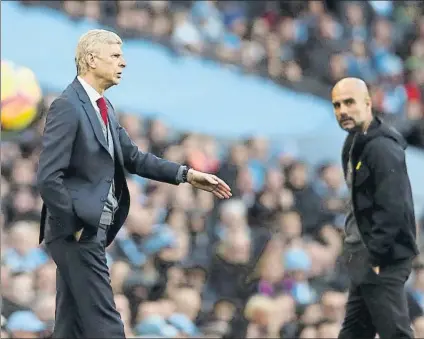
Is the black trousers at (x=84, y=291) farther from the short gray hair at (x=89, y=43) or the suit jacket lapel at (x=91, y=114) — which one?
the short gray hair at (x=89, y=43)

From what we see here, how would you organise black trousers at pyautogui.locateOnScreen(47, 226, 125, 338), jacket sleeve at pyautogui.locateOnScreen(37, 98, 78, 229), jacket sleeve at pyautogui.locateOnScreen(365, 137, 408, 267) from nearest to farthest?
jacket sleeve at pyautogui.locateOnScreen(37, 98, 78, 229) → black trousers at pyautogui.locateOnScreen(47, 226, 125, 338) → jacket sleeve at pyautogui.locateOnScreen(365, 137, 408, 267)

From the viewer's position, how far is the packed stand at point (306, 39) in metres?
14.1

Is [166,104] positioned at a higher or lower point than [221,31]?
lower

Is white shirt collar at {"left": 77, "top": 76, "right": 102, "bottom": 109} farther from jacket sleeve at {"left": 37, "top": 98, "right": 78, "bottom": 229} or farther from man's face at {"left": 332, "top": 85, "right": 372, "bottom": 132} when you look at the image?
man's face at {"left": 332, "top": 85, "right": 372, "bottom": 132}

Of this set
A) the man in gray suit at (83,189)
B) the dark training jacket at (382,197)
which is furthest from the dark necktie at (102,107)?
the dark training jacket at (382,197)

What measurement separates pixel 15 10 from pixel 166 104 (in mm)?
2158

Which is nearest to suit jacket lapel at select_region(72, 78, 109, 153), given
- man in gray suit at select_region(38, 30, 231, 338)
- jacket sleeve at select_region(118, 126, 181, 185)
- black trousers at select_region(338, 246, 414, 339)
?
man in gray suit at select_region(38, 30, 231, 338)

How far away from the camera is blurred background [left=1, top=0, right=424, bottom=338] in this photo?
963cm

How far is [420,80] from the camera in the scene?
53.3 ft

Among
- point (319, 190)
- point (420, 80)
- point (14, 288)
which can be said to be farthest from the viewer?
point (420, 80)

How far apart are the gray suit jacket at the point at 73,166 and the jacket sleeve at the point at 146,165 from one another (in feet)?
0.41

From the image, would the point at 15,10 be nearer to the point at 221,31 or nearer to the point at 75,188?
the point at 221,31

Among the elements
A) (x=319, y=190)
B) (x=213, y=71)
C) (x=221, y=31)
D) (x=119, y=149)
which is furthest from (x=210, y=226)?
(x=119, y=149)

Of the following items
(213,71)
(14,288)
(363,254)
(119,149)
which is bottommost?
(14,288)
